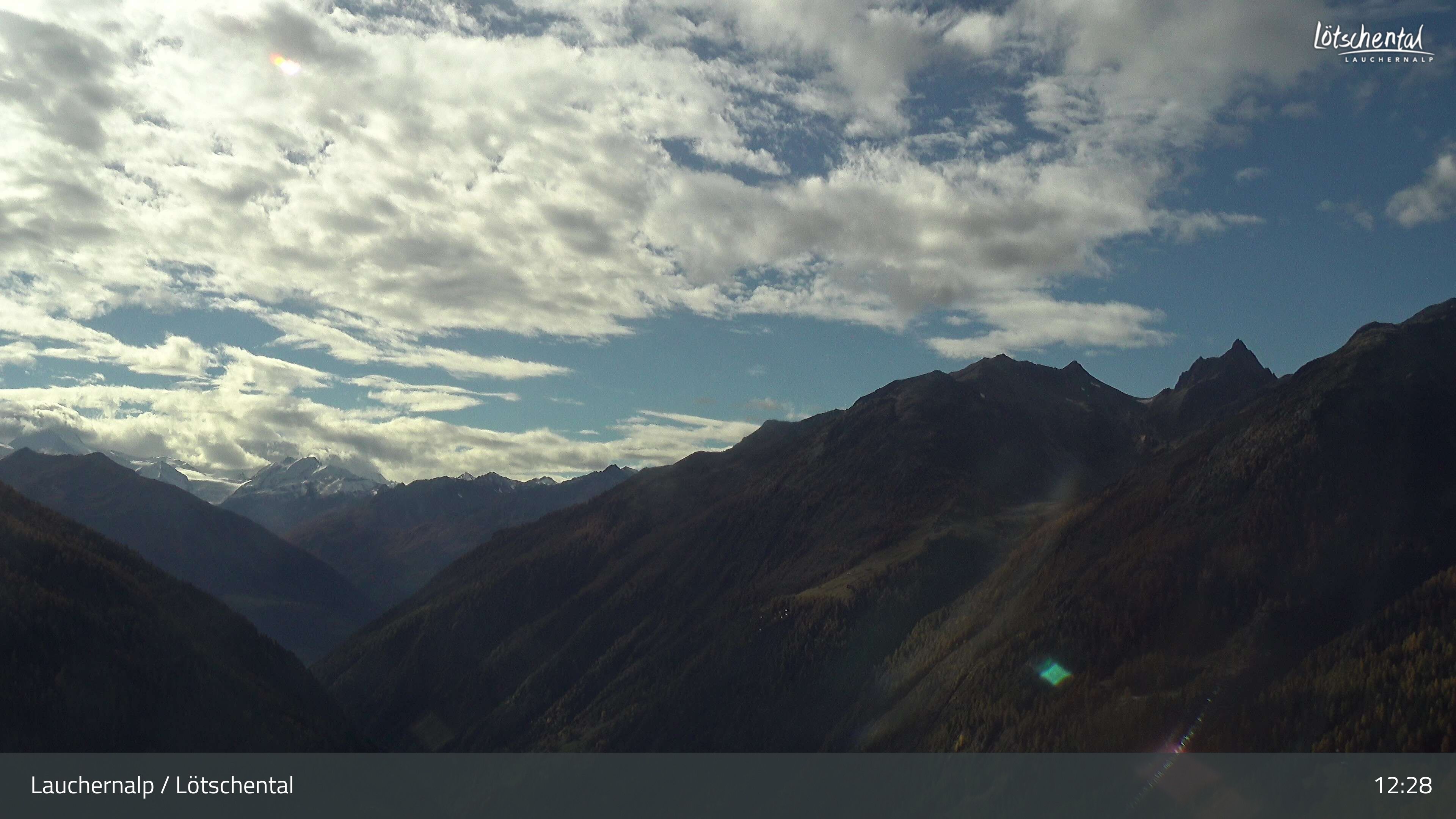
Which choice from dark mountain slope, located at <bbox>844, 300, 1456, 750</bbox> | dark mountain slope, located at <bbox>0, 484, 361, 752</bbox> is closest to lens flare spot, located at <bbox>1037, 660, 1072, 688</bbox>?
dark mountain slope, located at <bbox>844, 300, 1456, 750</bbox>

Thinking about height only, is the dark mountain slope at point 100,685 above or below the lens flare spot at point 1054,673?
above

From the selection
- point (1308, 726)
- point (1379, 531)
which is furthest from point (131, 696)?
point (1379, 531)

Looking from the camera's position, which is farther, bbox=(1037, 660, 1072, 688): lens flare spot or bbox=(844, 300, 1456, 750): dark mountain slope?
bbox=(1037, 660, 1072, 688): lens flare spot

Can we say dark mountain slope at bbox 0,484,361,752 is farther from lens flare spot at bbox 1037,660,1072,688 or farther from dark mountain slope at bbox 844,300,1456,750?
lens flare spot at bbox 1037,660,1072,688

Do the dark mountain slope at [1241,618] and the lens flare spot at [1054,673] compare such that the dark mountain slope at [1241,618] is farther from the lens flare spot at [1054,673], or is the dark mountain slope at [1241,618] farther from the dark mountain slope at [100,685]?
the dark mountain slope at [100,685]

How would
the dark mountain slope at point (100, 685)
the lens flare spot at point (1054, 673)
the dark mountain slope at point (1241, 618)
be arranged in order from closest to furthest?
the dark mountain slope at point (1241, 618) → the dark mountain slope at point (100, 685) → the lens flare spot at point (1054, 673)

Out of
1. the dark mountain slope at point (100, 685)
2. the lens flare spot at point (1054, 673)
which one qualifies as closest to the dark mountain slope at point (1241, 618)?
the lens flare spot at point (1054, 673)

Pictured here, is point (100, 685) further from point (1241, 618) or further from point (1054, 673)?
point (1241, 618)

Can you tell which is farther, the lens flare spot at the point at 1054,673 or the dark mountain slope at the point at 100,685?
the lens flare spot at the point at 1054,673

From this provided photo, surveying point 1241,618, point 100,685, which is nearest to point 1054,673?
point 1241,618
